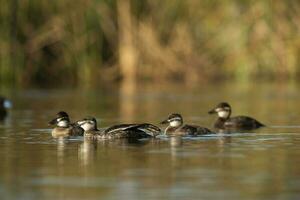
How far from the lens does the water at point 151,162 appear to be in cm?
980

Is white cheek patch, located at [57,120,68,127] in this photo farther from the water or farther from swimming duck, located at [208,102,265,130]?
swimming duck, located at [208,102,265,130]

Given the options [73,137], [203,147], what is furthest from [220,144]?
[73,137]

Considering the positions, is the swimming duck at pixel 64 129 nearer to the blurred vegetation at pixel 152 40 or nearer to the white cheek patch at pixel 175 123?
the white cheek patch at pixel 175 123

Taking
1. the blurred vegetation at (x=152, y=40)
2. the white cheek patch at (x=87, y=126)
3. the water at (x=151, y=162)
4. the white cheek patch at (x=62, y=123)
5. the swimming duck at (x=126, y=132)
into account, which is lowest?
the water at (x=151, y=162)

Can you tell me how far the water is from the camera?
9797 millimetres

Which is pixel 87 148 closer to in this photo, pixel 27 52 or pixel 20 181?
pixel 20 181

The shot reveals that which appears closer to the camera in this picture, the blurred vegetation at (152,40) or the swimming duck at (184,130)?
the swimming duck at (184,130)

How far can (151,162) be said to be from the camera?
12086mm

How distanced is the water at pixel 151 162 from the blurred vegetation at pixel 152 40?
859 centimetres

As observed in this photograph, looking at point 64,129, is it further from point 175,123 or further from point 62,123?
point 175,123

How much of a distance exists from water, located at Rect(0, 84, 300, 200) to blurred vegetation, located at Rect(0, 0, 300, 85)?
859 cm

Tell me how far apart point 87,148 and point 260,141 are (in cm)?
245

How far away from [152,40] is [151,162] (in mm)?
19899

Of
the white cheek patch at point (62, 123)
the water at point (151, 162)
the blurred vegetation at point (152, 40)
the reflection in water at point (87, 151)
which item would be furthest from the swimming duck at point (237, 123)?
the blurred vegetation at point (152, 40)
